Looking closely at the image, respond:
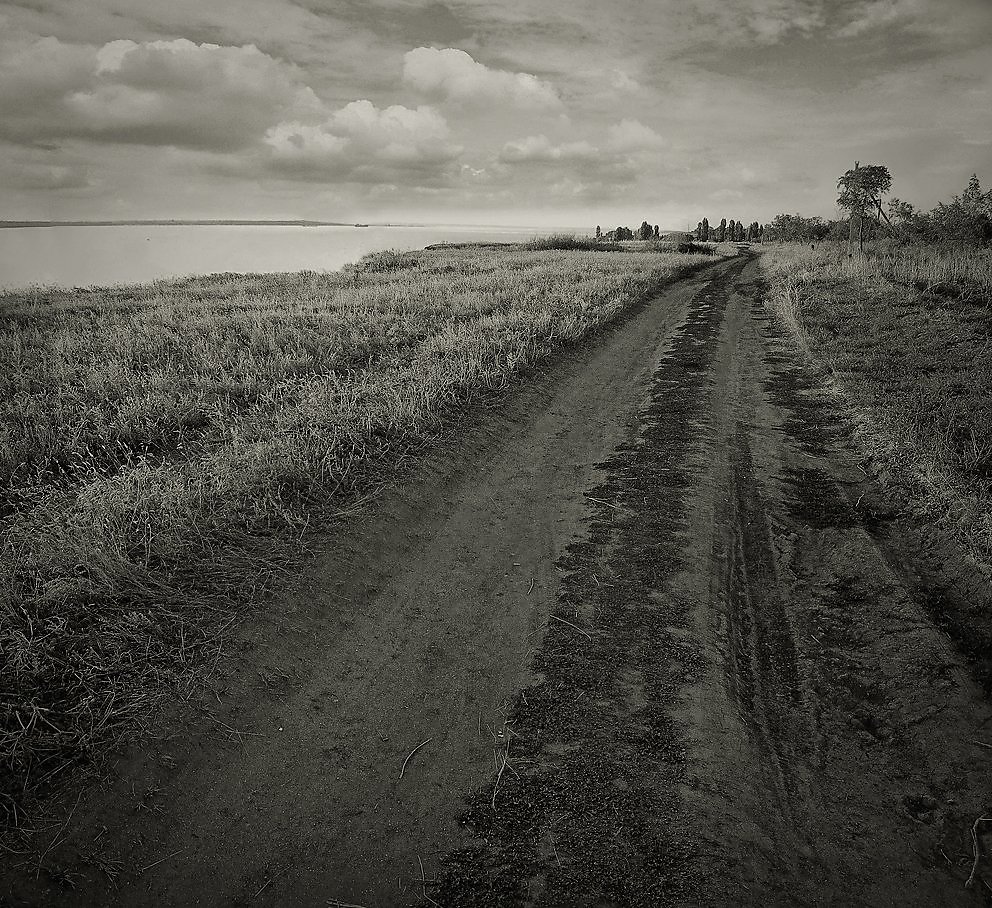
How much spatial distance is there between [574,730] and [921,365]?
9.87 m

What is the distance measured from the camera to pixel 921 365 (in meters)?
9.62

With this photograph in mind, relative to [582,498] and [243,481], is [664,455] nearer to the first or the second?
[582,498]

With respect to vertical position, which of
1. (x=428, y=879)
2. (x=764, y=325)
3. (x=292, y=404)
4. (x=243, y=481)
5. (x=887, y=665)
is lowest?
(x=428, y=879)

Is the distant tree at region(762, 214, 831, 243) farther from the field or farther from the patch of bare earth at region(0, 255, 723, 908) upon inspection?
the patch of bare earth at region(0, 255, 723, 908)

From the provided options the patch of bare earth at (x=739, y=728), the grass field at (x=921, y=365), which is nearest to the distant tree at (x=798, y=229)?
the grass field at (x=921, y=365)

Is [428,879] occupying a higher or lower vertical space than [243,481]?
lower

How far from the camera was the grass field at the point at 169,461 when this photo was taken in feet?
10.7

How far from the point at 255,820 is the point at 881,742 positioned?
10.7 ft

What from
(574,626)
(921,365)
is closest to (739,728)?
(574,626)

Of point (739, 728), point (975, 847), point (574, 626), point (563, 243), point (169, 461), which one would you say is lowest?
point (975, 847)

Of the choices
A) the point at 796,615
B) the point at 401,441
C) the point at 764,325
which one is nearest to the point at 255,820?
the point at 796,615

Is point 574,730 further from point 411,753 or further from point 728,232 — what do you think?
point 728,232

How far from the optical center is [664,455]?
675 cm

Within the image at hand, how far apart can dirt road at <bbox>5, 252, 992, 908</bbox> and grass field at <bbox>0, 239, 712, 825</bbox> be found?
16.8 inches
